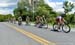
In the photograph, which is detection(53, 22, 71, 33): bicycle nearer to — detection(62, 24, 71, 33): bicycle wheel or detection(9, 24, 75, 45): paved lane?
detection(62, 24, 71, 33): bicycle wheel

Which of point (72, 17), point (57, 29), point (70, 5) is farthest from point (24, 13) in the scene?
point (57, 29)

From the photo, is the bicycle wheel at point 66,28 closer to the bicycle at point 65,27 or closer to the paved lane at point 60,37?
the bicycle at point 65,27

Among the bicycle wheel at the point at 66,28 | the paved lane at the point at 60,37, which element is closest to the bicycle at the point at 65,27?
the bicycle wheel at the point at 66,28

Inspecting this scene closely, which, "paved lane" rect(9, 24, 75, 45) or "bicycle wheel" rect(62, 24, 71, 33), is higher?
"paved lane" rect(9, 24, 75, 45)

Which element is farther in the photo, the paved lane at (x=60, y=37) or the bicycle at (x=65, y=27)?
the bicycle at (x=65, y=27)

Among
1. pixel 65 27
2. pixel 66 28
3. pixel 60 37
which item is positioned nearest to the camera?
pixel 60 37

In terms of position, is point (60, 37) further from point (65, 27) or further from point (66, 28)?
point (65, 27)

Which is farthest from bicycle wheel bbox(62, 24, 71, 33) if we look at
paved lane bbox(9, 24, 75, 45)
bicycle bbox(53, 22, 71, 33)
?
paved lane bbox(9, 24, 75, 45)

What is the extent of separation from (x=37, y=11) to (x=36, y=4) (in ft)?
31.4

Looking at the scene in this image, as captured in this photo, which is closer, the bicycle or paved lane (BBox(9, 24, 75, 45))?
paved lane (BBox(9, 24, 75, 45))

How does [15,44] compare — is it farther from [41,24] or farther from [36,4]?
[36,4]

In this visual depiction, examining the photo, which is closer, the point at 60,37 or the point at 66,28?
the point at 60,37

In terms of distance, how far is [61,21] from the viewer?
97.9 ft

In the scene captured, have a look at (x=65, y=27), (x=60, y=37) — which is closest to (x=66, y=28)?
(x=65, y=27)
